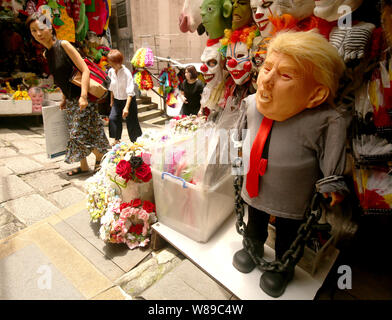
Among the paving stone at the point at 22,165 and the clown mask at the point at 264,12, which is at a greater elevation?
the clown mask at the point at 264,12

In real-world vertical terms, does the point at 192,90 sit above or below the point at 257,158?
above

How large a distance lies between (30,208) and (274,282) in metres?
2.48

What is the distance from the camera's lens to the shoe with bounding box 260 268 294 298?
1386mm

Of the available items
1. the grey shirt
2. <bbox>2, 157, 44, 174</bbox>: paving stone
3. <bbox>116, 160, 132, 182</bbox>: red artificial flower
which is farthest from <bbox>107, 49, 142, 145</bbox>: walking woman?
the grey shirt

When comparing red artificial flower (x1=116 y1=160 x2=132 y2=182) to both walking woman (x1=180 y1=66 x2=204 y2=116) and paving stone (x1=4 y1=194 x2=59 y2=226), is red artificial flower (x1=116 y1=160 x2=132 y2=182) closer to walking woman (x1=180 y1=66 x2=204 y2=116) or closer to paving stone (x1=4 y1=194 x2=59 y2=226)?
paving stone (x1=4 y1=194 x2=59 y2=226)

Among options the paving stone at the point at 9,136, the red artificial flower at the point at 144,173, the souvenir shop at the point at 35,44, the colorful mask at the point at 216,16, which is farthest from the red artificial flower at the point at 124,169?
the souvenir shop at the point at 35,44

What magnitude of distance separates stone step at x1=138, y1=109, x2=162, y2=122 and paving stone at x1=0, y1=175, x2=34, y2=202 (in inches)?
153

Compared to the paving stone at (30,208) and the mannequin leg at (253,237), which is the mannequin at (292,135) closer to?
the mannequin leg at (253,237)

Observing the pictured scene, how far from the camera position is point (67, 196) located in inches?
109

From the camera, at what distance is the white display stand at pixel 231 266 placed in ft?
4.69

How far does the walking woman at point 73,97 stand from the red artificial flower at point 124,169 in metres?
1.15

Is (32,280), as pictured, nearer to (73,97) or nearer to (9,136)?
(73,97)

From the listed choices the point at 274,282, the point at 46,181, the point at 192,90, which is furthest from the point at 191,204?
the point at 192,90
